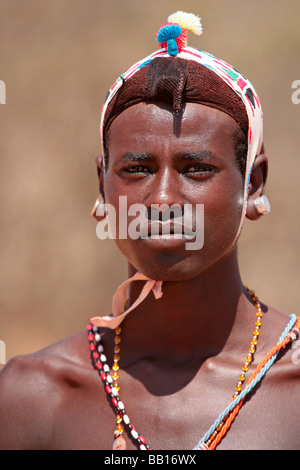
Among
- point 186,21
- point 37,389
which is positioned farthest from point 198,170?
point 37,389

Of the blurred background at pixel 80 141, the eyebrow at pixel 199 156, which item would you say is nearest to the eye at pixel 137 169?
the eyebrow at pixel 199 156

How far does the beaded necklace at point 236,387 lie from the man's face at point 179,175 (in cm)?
47

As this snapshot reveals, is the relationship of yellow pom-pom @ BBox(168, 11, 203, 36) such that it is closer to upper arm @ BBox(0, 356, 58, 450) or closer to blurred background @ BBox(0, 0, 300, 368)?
upper arm @ BBox(0, 356, 58, 450)

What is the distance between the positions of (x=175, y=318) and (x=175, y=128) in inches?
33.3

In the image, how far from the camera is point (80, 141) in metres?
8.27

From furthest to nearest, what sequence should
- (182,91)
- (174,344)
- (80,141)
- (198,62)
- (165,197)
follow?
(80,141), (174,344), (198,62), (182,91), (165,197)

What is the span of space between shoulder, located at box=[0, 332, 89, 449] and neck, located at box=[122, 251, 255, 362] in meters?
0.33

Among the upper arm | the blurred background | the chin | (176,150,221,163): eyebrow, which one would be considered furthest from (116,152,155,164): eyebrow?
the blurred background

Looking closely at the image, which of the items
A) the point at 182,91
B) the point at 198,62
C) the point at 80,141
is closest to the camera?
the point at 182,91

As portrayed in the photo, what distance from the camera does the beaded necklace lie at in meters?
3.31

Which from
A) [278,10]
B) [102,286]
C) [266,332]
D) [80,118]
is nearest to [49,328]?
[102,286]

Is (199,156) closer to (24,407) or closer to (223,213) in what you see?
(223,213)

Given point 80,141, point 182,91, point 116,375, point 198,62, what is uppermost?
point 80,141
